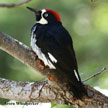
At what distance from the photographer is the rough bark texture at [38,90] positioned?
2469 mm

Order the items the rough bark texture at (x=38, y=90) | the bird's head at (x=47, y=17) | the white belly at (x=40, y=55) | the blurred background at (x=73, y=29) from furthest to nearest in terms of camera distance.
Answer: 1. the blurred background at (x=73, y=29)
2. the bird's head at (x=47, y=17)
3. the white belly at (x=40, y=55)
4. the rough bark texture at (x=38, y=90)

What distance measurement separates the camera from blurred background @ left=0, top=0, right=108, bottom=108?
5340mm

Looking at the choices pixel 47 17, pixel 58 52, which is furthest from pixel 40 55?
pixel 47 17

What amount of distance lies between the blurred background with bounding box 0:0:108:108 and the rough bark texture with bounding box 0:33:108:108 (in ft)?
7.90

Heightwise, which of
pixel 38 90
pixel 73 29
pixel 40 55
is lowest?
pixel 73 29

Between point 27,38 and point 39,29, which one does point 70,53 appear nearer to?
point 39,29

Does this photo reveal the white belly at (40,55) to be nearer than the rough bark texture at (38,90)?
No

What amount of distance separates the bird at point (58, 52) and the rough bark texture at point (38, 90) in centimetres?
6

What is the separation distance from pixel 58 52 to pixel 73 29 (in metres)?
3.32

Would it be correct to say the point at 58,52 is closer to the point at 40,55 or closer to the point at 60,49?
the point at 60,49

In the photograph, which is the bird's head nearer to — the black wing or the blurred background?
the black wing

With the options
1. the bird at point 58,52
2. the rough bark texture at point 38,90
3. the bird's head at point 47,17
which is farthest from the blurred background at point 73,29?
the rough bark texture at point 38,90

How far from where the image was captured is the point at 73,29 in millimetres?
5926

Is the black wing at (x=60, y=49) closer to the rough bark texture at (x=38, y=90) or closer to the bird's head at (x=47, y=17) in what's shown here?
the rough bark texture at (x=38, y=90)
